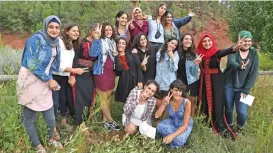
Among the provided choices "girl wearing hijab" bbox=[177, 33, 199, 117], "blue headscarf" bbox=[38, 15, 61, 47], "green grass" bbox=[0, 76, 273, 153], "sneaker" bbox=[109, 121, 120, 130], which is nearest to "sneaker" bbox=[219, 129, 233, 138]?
"green grass" bbox=[0, 76, 273, 153]

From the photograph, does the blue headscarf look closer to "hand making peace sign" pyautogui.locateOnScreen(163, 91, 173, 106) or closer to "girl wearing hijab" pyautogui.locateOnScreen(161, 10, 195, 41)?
"hand making peace sign" pyautogui.locateOnScreen(163, 91, 173, 106)

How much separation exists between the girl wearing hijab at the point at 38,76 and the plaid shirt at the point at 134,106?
39.9 inches

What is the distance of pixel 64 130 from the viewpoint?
430 cm

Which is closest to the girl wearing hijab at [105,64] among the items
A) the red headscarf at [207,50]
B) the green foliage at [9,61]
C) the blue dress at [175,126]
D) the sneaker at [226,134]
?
the blue dress at [175,126]

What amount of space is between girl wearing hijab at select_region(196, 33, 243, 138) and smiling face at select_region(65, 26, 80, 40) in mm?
1557

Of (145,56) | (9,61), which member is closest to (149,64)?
(145,56)

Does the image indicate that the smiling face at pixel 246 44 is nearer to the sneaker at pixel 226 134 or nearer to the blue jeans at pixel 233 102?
the blue jeans at pixel 233 102

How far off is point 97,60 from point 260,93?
3133 millimetres

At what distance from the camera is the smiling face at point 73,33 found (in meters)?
4.12

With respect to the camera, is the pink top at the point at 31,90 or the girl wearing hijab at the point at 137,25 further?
the girl wearing hijab at the point at 137,25

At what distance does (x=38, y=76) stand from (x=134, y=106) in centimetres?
133

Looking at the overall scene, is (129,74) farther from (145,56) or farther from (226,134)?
(226,134)

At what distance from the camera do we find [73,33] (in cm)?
413

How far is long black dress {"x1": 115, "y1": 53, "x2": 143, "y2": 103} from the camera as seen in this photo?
4.49m
